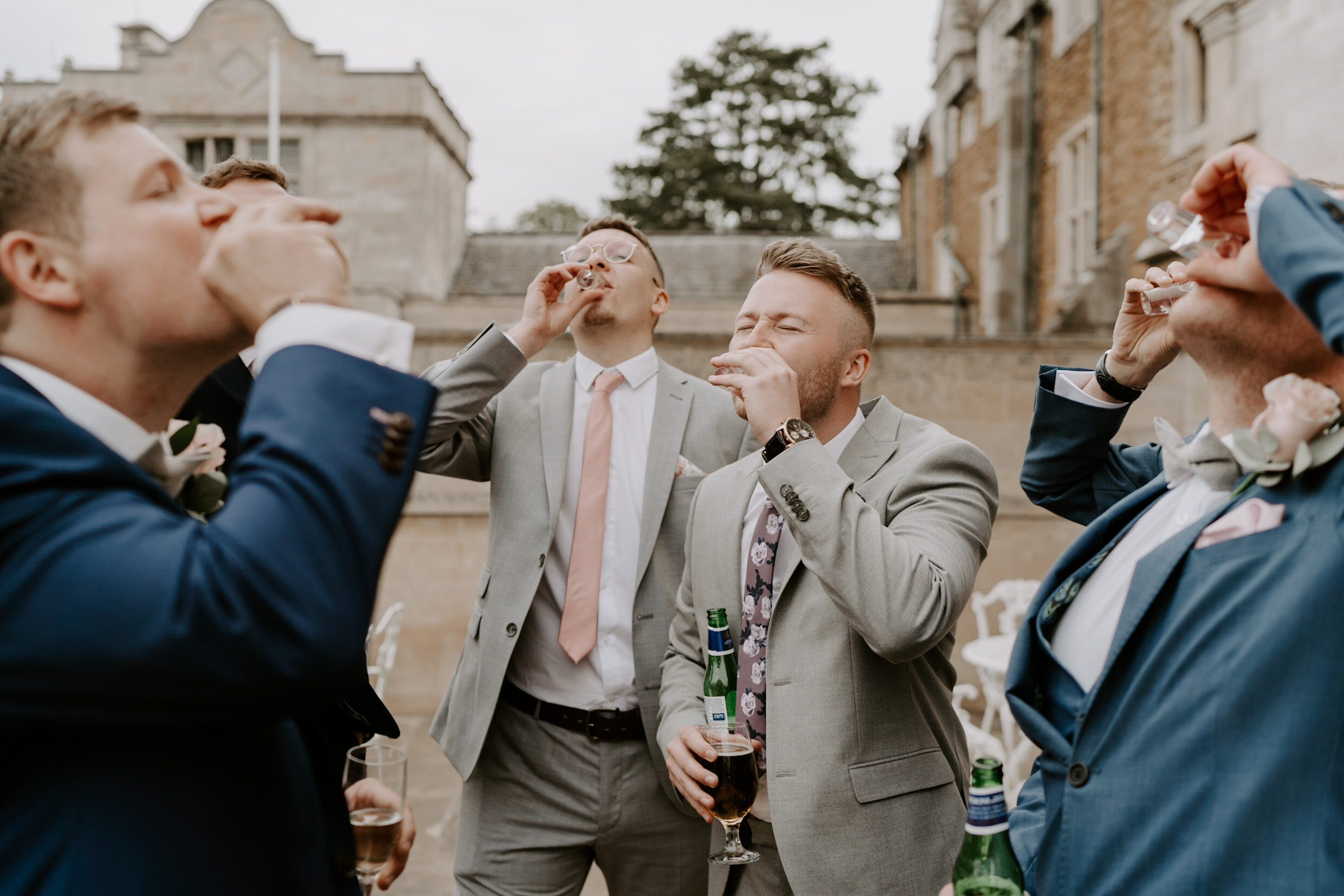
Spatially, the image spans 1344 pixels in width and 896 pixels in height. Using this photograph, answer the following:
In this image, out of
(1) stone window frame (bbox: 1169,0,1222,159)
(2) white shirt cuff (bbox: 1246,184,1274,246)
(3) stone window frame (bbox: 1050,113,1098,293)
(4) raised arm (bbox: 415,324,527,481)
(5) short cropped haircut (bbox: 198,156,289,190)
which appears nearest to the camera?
(2) white shirt cuff (bbox: 1246,184,1274,246)

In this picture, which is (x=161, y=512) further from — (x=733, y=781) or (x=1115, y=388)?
(x=1115, y=388)

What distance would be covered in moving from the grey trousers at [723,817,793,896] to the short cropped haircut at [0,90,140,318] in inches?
68.8

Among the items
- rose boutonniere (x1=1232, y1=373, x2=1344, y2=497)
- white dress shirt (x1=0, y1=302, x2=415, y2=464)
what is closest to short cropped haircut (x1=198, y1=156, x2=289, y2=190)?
white dress shirt (x1=0, y1=302, x2=415, y2=464)

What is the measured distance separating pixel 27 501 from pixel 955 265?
19784 millimetres

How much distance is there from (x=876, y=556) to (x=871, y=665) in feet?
1.03

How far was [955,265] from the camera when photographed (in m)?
19.3

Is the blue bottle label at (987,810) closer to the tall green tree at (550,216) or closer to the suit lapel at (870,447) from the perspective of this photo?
the suit lapel at (870,447)

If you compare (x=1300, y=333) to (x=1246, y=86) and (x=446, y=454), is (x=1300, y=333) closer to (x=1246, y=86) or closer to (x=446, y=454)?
(x=446, y=454)

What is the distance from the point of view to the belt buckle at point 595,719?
2.79 metres

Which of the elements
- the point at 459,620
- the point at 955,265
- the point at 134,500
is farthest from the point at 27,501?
the point at 955,265

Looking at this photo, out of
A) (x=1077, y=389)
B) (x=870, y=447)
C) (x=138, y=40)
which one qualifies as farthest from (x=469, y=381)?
(x=138, y=40)

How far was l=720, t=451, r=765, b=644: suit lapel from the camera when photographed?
231 cm

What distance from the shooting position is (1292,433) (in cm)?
125

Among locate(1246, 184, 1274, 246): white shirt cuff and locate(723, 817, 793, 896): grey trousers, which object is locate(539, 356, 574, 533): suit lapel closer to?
locate(723, 817, 793, 896): grey trousers
